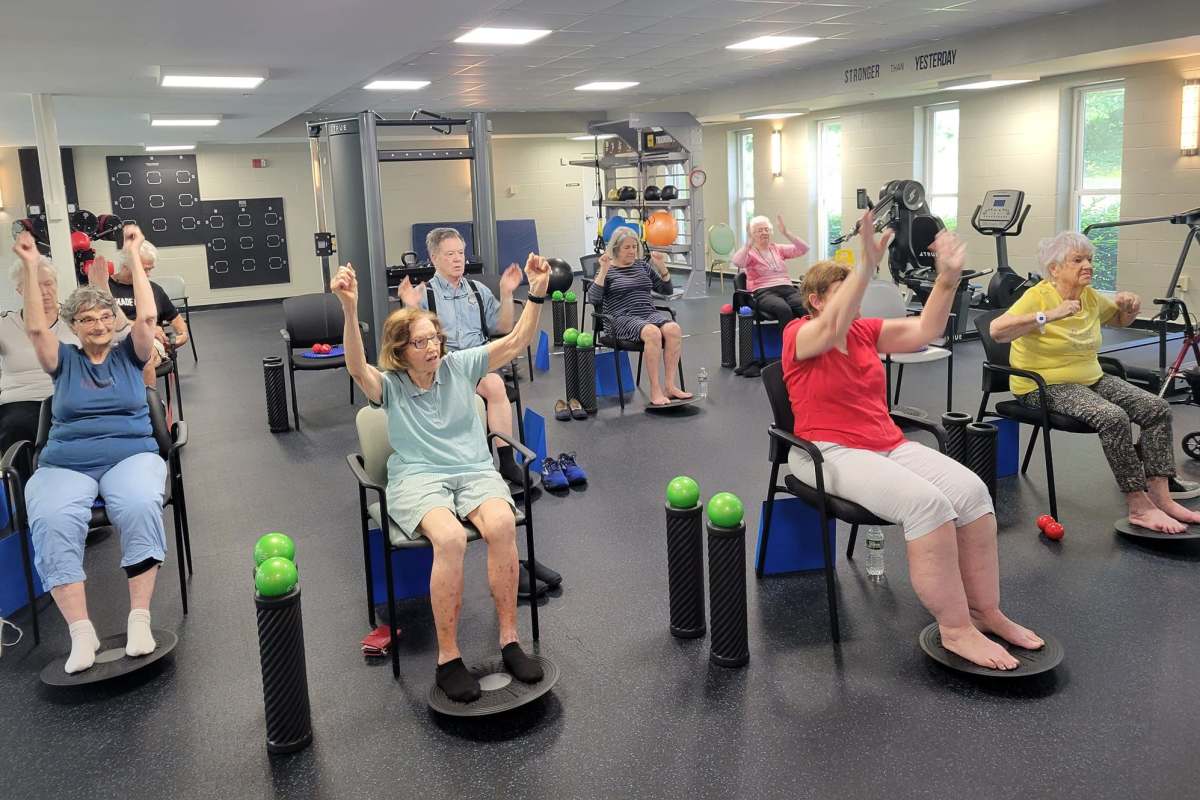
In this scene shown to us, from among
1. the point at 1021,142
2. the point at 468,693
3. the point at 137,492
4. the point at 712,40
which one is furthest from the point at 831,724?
the point at 1021,142

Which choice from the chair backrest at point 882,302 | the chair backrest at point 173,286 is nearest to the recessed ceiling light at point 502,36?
the chair backrest at point 882,302

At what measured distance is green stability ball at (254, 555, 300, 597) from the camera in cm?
233

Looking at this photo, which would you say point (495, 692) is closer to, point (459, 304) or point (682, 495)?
point (682, 495)

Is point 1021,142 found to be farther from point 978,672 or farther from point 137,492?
point 137,492

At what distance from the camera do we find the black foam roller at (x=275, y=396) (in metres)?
5.84

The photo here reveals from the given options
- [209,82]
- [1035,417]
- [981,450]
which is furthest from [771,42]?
[981,450]

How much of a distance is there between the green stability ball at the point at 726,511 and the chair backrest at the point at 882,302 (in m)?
2.85

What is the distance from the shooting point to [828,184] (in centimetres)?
1186

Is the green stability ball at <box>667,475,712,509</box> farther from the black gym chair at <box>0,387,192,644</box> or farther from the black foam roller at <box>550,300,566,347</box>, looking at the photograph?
the black foam roller at <box>550,300,566,347</box>

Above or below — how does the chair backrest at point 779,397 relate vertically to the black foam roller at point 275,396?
above

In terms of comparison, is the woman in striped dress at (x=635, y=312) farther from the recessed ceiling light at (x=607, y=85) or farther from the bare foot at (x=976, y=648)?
the recessed ceiling light at (x=607, y=85)

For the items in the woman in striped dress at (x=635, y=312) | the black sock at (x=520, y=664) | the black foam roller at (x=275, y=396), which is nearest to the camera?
the black sock at (x=520, y=664)

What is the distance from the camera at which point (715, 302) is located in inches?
438

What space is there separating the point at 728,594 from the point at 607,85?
8.86 metres
